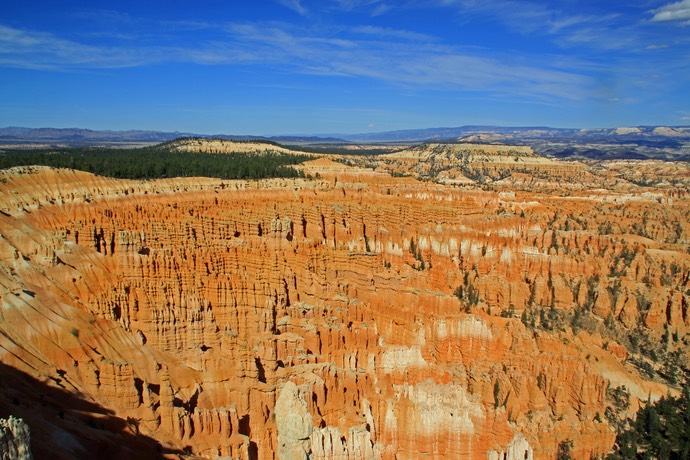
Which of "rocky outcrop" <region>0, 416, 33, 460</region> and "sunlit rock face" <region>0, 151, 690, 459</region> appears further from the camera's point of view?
"sunlit rock face" <region>0, 151, 690, 459</region>

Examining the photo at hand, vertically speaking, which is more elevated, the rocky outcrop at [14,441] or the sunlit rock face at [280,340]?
the rocky outcrop at [14,441]

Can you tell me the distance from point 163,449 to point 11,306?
981 centimetres

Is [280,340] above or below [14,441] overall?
below

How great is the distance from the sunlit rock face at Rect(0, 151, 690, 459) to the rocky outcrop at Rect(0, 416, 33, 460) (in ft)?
13.3

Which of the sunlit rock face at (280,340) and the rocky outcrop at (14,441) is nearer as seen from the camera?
the rocky outcrop at (14,441)

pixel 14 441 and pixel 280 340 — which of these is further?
pixel 280 340

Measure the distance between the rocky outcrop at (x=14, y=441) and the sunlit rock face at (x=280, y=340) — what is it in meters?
4.06

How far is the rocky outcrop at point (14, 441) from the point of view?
10.9m

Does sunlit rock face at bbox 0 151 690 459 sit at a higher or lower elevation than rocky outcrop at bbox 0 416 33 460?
lower

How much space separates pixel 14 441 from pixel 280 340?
16005 mm

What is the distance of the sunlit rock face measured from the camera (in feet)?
72.7

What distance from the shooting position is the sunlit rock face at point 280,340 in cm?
2217

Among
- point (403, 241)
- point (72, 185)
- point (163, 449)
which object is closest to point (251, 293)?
point (163, 449)

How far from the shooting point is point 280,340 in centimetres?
2675
